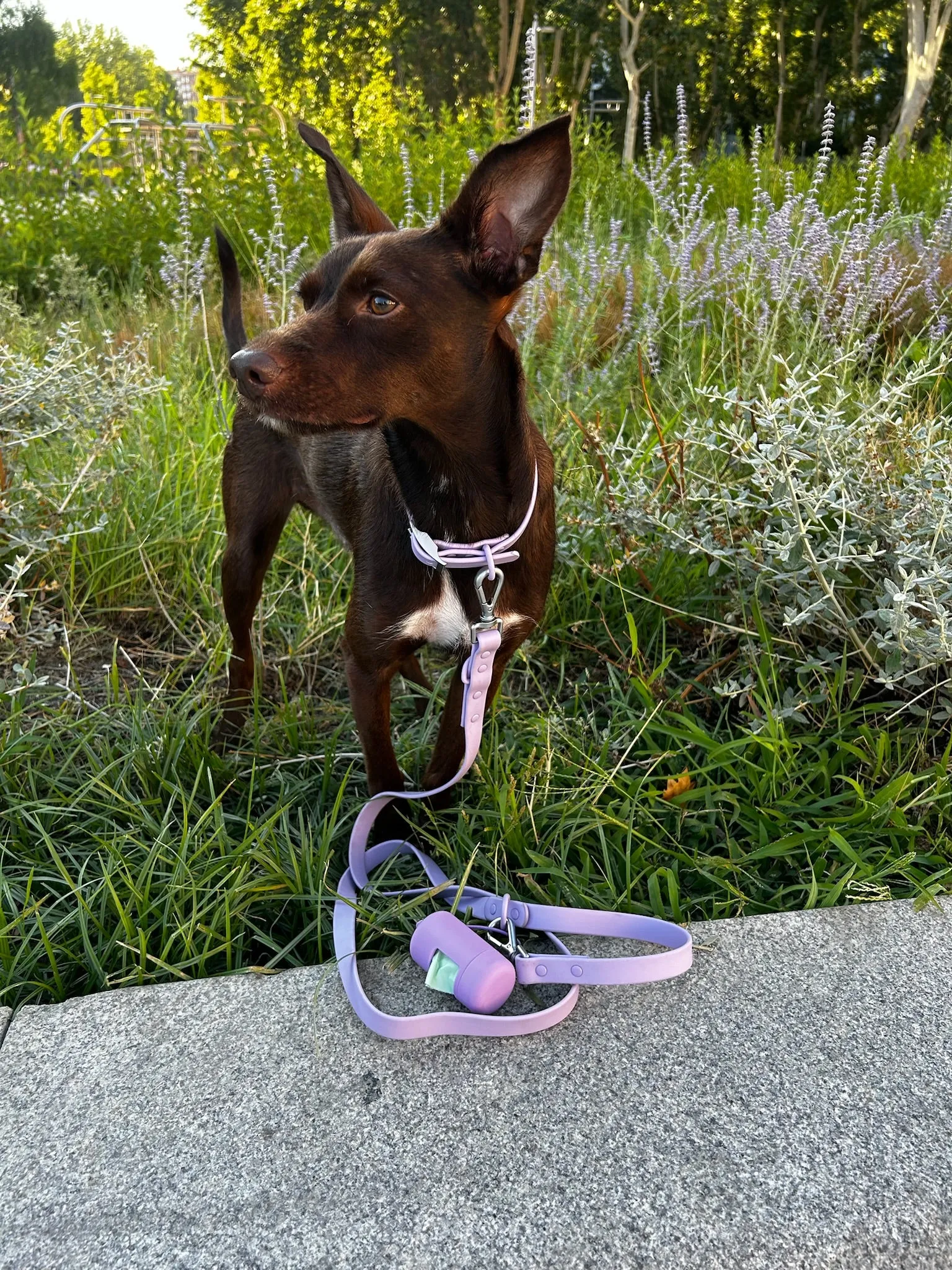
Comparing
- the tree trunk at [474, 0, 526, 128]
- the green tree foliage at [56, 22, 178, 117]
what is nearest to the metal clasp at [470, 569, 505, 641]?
the tree trunk at [474, 0, 526, 128]

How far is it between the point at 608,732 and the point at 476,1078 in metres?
1.12

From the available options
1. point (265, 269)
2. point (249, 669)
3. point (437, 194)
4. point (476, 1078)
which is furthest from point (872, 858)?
point (437, 194)

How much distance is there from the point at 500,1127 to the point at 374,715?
1.02 metres

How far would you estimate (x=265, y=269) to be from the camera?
424 centimetres

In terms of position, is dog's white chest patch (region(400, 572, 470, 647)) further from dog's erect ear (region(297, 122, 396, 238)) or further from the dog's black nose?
dog's erect ear (region(297, 122, 396, 238))

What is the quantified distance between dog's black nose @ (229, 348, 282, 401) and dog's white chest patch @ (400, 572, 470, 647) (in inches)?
23.9

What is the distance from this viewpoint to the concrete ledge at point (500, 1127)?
52.6 inches

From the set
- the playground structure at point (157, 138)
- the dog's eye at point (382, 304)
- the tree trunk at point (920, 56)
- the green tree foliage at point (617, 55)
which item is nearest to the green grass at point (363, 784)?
the dog's eye at point (382, 304)

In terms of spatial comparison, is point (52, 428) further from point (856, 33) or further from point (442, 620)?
point (856, 33)

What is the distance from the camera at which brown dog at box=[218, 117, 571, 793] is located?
1840 millimetres

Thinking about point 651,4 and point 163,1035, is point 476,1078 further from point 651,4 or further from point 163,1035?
point 651,4

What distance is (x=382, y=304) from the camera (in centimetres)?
191

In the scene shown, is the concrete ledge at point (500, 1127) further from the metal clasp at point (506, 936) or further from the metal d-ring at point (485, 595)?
the metal d-ring at point (485, 595)

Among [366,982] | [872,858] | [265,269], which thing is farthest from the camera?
[265,269]
